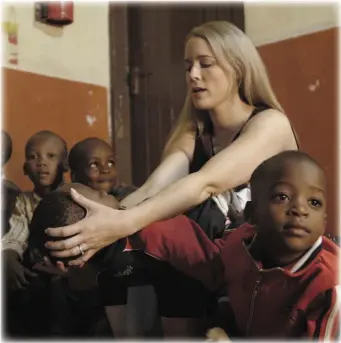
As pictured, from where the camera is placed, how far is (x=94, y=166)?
1.02 m

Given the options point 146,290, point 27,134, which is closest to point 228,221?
point 146,290

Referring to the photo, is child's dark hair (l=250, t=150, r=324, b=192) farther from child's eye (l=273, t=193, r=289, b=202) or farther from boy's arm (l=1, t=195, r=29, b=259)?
boy's arm (l=1, t=195, r=29, b=259)

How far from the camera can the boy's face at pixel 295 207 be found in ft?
2.12

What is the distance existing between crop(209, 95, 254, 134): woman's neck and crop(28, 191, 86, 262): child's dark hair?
12.4 inches

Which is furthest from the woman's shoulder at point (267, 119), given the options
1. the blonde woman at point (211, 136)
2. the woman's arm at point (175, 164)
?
the woman's arm at point (175, 164)

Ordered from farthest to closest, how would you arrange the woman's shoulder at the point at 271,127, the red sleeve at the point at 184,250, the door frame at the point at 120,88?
the door frame at the point at 120,88, the woman's shoulder at the point at 271,127, the red sleeve at the point at 184,250

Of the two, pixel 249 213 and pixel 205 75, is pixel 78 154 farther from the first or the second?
pixel 249 213

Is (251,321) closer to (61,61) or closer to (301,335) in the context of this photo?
(301,335)

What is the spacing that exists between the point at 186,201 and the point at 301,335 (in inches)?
9.4

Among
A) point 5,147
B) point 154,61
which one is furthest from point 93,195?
point 154,61

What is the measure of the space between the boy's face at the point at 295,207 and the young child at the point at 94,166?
394 mm

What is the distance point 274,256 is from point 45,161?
20.8 inches

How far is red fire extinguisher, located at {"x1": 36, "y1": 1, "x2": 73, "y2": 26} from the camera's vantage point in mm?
1354

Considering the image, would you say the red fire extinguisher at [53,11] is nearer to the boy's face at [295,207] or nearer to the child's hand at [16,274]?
the child's hand at [16,274]
